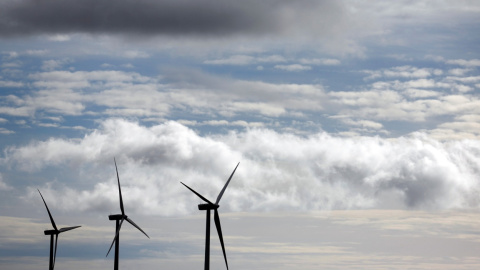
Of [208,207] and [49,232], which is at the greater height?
[49,232]

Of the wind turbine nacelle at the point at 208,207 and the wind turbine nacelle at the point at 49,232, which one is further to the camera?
the wind turbine nacelle at the point at 49,232

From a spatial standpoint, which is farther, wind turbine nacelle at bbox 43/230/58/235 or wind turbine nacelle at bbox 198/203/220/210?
wind turbine nacelle at bbox 43/230/58/235

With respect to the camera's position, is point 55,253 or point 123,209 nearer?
point 123,209

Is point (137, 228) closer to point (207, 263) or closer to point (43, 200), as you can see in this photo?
point (43, 200)

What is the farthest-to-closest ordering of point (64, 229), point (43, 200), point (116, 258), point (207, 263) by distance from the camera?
point (64, 229) < point (43, 200) < point (116, 258) < point (207, 263)

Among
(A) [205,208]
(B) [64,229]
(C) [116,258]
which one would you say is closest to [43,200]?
(B) [64,229]

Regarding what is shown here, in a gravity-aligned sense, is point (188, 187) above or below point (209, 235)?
above

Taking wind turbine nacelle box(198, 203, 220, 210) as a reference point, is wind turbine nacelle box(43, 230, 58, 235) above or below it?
above

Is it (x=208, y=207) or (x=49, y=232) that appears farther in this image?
(x=49, y=232)

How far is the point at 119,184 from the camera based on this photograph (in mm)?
126875

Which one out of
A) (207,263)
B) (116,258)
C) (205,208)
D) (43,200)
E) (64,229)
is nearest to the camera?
(207,263)

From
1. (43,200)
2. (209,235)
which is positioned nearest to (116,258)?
(43,200)

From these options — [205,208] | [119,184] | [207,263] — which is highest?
[119,184]

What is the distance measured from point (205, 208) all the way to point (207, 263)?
11061mm
